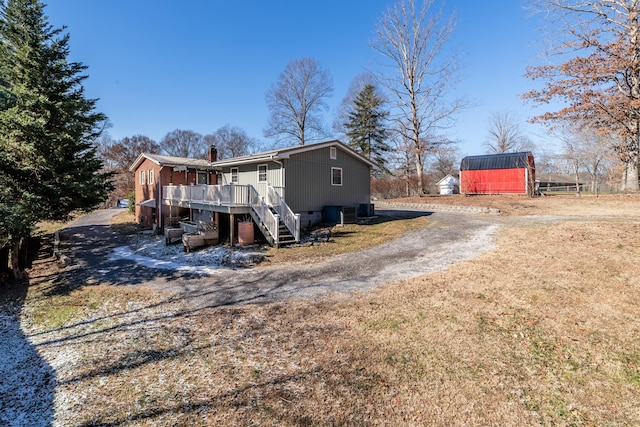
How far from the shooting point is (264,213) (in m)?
11.8

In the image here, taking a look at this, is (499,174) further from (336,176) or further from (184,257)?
(184,257)

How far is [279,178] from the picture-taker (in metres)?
13.8

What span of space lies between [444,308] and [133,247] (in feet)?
46.6

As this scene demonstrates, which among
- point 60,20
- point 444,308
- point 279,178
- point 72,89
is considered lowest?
point 444,308

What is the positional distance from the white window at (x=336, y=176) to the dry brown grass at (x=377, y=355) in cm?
952

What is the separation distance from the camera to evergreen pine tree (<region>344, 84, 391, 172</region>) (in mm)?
32219

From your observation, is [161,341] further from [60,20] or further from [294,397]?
[60,20]

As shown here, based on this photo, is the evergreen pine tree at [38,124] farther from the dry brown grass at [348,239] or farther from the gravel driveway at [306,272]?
the dry brown grass at [348,239]

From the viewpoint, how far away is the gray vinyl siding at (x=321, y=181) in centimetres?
1401

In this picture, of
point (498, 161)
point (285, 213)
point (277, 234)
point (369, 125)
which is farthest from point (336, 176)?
point (369, 125)

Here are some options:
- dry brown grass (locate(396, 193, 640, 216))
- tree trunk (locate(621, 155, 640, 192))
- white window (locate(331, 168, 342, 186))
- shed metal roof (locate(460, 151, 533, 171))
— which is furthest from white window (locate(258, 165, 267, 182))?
shed metal roof (locate(460, 151, 533, 171))

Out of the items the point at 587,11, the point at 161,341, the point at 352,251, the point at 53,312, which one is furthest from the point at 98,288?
the point at 587,11

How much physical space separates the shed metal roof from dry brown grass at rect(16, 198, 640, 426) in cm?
1831

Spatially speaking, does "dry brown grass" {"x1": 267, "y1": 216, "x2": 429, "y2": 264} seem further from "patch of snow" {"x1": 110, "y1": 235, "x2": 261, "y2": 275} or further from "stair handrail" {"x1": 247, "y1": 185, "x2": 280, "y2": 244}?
"patch of snow" {"x1": 110, "y1": 235, "x2": 261, "y2": 275}
